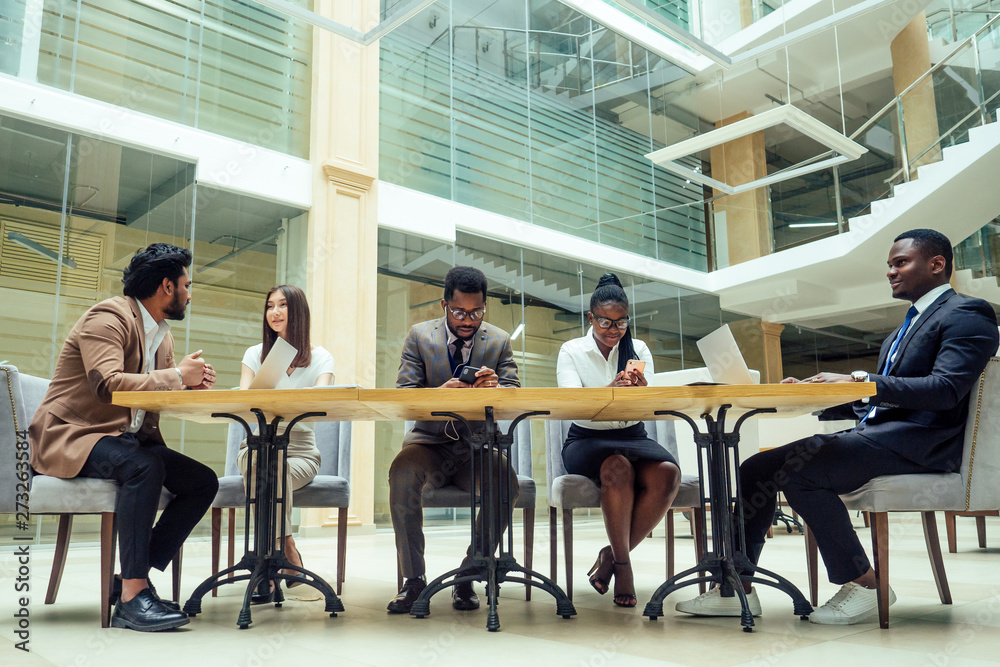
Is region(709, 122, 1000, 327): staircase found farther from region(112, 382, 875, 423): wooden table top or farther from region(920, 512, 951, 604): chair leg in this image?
region(112, 382, 875, 423): wooden table top

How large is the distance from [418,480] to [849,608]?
134cm

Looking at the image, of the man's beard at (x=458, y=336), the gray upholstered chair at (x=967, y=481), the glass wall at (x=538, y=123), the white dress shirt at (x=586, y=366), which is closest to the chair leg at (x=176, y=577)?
the man's beard at (x=458, y=336)

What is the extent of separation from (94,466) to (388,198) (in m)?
5.28

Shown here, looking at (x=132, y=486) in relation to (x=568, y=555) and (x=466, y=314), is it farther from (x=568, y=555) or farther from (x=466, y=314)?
(x=568, y=555)

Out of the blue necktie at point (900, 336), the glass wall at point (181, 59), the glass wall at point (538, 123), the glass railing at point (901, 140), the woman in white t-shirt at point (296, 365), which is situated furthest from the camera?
A: the glass wall at point (538, 123)

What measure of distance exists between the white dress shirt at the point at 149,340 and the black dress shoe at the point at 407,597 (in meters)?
0.98

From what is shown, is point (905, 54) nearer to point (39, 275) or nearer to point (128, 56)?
point (128, 56)

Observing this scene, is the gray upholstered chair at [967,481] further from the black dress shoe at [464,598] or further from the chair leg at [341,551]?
the chair leg at [341,551]

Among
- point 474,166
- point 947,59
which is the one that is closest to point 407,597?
point 474,166

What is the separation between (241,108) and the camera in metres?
6.41

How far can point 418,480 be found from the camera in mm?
2504

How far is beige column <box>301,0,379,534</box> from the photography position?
Result: 255 inches

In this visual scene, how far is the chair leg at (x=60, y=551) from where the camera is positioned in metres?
2.50

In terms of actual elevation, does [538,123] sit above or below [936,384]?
above
